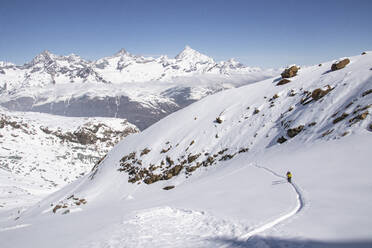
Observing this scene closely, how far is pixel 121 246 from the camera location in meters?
10.3

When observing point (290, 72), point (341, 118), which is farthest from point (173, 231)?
point (290, 72)

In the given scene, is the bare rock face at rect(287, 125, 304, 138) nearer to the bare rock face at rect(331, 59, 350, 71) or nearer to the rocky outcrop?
the rocky outcrop

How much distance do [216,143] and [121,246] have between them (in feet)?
87.5

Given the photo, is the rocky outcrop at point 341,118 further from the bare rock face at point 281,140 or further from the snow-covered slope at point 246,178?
the bare rock face at point 281,140

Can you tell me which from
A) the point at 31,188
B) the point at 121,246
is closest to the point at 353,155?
the point at 121,246

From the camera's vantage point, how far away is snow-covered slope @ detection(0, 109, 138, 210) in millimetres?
84969

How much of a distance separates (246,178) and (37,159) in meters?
138

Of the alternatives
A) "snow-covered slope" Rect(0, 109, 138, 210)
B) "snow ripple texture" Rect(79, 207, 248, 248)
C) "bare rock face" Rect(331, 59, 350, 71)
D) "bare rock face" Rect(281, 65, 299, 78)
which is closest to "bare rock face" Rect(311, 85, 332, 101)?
"bare rock face" Rect(331, 59, 350, 71)

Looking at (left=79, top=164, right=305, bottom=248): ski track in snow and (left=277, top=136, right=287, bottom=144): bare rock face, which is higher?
(left=277, top=136, right=287, bottom=144): bare rock face

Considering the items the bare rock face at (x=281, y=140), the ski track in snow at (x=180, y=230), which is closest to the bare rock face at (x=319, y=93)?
the bare rock face at (x=281, y=140)

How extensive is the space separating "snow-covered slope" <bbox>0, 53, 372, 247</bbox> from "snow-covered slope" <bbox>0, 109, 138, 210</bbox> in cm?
5555

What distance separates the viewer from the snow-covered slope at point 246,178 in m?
9.88

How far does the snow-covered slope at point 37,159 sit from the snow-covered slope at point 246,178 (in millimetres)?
55548

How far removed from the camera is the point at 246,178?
67.5ft
